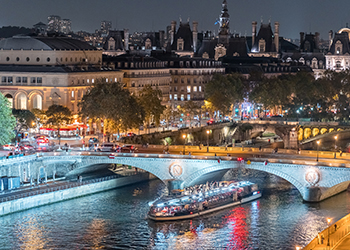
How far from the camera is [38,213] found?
10200cm

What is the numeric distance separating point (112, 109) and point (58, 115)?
9.45 m

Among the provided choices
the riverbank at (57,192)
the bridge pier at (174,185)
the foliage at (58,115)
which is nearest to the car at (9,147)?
the riverbank at (57,192)

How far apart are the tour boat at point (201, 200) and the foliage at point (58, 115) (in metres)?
35.2

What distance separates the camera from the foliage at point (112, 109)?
139 metres

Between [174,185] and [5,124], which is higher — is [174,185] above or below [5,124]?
below

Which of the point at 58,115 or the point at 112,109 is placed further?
the point at 58,115

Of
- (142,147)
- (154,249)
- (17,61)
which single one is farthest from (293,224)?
(17,61)

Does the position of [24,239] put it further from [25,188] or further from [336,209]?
[336,209]

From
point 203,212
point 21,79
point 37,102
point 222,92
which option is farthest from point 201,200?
point 222,92

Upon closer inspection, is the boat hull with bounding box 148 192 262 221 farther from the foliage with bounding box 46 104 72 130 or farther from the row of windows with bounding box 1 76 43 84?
the row of windows with bounding box 1 76 43 84

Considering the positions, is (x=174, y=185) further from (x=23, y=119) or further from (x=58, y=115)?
(x=23, y=119)

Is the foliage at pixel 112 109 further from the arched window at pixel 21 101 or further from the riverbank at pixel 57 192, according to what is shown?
the riverbank at pixel 57 192

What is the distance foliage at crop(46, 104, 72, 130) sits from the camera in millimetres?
141875

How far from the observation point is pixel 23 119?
14062 centimetres
